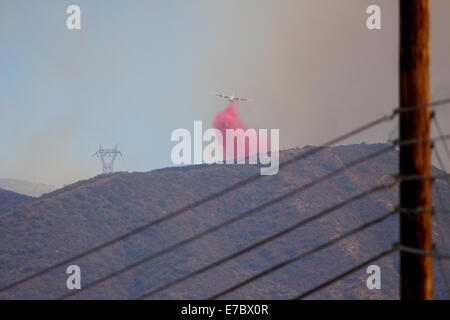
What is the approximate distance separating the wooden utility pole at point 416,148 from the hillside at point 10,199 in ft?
529

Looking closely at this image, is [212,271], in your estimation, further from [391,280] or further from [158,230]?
[391,280]

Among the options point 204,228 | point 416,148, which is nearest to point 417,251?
point 416,148

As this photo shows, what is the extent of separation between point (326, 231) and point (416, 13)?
385 feet

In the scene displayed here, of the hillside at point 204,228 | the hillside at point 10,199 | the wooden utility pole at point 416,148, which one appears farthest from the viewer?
the hillside at point 10,199

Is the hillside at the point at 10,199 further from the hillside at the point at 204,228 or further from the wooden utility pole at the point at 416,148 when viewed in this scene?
the wooden utility pole at the point at 416,148

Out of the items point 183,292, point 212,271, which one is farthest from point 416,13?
point 212,271

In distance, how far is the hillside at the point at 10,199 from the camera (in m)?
166

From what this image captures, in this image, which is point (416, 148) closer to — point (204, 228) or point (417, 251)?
point (417, 251)

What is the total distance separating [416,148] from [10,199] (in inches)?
6601

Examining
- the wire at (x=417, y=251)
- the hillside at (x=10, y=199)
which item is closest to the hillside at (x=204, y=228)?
the hillside at (x=10, y=199)

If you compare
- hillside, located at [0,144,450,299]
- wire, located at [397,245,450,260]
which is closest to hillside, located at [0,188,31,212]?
hillside, located at [0,144,450,299]

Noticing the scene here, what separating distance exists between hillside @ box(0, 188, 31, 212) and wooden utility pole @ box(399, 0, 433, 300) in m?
161

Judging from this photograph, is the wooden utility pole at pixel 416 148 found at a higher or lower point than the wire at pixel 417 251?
higher
